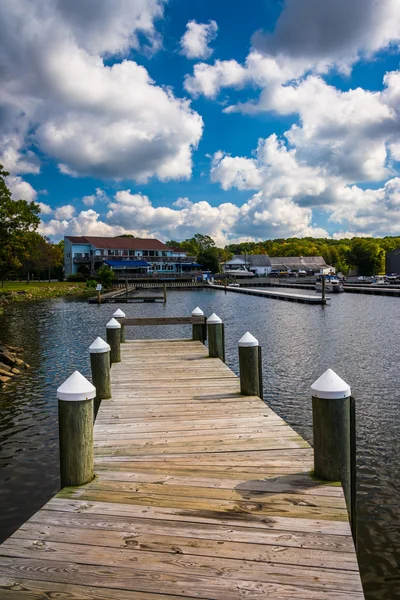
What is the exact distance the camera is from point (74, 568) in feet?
9.19

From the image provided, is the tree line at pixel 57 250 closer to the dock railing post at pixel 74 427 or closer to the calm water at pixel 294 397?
the calm water at pixel 294 397

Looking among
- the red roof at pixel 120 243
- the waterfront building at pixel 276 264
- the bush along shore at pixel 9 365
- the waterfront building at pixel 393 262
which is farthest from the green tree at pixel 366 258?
the bush along shore at pixel 9 365

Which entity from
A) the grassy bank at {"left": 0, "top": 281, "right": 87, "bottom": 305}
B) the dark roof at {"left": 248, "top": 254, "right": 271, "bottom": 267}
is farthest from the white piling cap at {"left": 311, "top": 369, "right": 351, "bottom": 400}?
the dark roof at {"left": 248, "top": 254, "right": 271, "bottom": 267}

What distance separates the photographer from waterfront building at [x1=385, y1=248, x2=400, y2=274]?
9938cm

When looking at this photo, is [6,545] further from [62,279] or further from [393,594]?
[62,279]

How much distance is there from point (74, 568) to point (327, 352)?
52.0ft

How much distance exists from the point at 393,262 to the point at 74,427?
358ft

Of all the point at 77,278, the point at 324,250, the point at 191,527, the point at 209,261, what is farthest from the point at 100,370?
the point at 324,250

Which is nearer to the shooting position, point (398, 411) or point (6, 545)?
point (6, 545)

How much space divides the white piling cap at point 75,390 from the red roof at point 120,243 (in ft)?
280

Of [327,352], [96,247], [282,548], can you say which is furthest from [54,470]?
[96,247]

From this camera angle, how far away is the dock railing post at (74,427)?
3.95 metres

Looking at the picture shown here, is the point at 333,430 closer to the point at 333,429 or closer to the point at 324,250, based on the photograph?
the point at 333,429

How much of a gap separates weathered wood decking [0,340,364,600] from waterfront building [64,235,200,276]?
266ft
